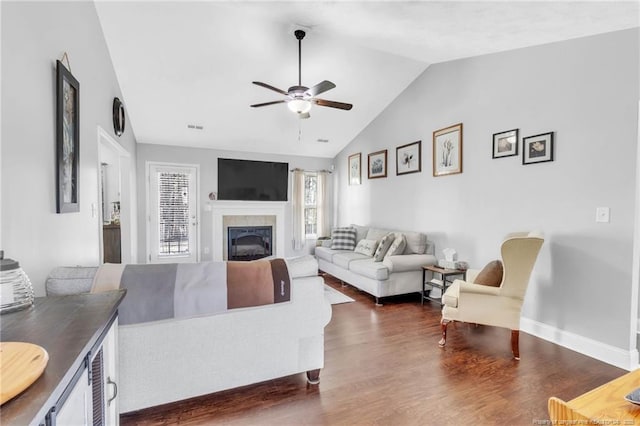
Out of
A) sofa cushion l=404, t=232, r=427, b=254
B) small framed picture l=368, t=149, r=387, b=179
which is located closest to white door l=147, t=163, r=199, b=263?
small framed picture l=368, t=149, r=387, b=179

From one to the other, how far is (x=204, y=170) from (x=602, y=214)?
5.75m

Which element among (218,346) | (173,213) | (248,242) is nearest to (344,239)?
(248,242)

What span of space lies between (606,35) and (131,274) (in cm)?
396

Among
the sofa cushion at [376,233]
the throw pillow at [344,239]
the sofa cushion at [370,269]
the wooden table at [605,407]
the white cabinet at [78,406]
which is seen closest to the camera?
the white cabinet at [78,406]

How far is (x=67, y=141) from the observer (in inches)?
83.6

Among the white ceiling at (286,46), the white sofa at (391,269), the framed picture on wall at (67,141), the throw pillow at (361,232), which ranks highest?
the white ceiling at (286,46)

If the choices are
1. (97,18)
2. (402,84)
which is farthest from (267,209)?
(97,18)

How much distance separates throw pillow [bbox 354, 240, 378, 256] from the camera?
4988mm

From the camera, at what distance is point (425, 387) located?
2209 millimetres

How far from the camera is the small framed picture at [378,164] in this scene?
537cm

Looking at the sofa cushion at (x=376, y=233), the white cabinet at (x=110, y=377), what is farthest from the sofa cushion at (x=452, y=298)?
the white cabinet at (x=110, y=377)

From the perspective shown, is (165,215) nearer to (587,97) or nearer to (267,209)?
(267,209)

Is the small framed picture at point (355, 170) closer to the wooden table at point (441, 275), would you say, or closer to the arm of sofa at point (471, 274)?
the wooden table at point (441, 275)

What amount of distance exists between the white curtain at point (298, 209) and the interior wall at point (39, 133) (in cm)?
414
